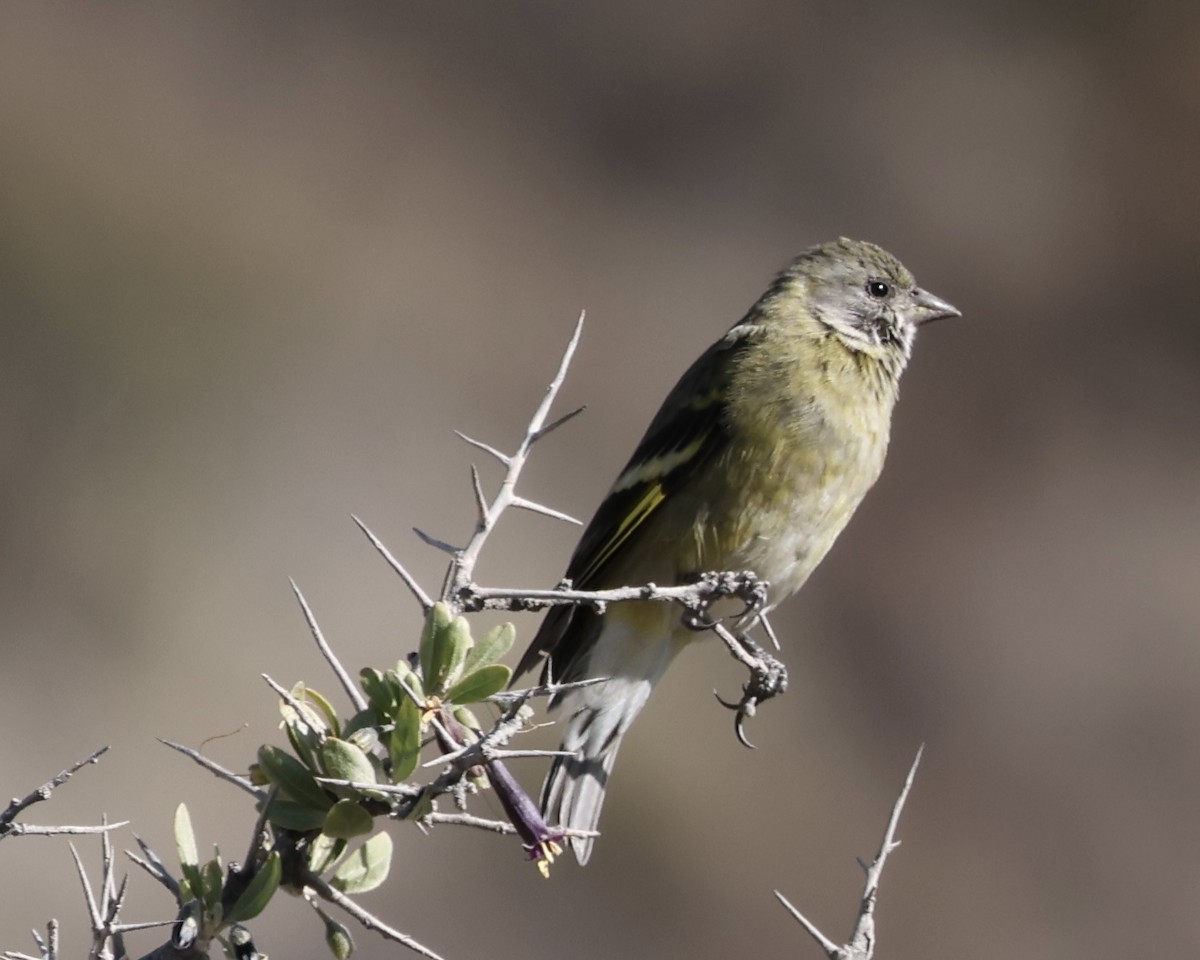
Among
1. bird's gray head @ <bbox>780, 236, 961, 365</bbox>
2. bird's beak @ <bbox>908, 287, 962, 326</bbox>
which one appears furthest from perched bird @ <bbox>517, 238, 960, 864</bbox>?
bird's beak @ <bbox>908, 287, 962, 326</bbox>

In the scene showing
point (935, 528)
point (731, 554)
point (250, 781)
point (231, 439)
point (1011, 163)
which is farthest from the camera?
point (1011, 163)

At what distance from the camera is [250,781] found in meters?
1.93

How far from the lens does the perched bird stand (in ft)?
13.3

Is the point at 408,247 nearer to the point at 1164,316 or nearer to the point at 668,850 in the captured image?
the point at 668,850

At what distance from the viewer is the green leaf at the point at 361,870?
1880mm

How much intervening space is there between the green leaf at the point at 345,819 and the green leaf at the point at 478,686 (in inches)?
7.4

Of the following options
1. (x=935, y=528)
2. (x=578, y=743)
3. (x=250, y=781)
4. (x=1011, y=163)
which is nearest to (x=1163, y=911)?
(x=935, y=528)

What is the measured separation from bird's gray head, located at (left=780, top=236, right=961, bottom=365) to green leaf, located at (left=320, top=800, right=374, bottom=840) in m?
2.99

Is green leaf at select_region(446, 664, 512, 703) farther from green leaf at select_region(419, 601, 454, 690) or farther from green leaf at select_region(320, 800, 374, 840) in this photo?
green leaf at select_region(320, 800, 374, 840)

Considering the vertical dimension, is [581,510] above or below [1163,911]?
above

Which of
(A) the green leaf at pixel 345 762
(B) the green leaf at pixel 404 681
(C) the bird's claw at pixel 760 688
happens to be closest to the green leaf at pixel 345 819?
(A) the green leaf at pixel 345 762

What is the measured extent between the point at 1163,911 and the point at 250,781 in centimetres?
736

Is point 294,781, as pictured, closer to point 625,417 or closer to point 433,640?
point 433,640

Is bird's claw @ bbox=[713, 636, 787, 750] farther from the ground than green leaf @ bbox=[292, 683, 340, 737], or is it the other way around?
green leaf @ bbox=[292, 683, 340, 737]
